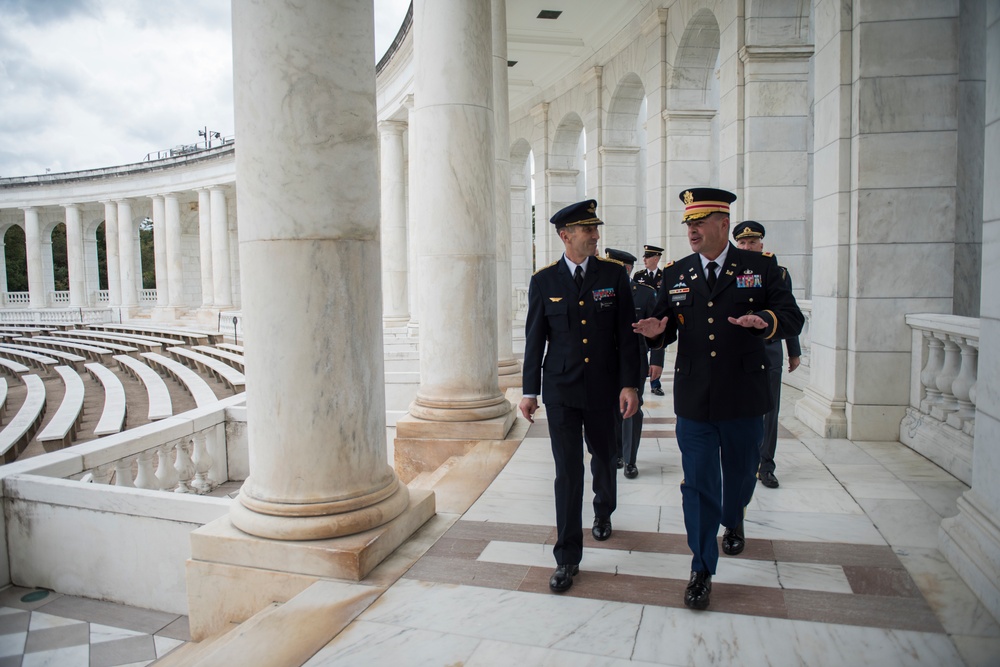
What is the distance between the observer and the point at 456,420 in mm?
15812

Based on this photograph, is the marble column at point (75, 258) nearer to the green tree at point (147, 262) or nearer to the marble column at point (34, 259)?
the marble column at point (34, 259)

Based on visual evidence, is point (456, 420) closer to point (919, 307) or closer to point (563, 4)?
point (919, 307)

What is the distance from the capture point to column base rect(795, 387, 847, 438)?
1551 cm

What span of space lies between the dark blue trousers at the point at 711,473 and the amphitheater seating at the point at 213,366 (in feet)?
97.8

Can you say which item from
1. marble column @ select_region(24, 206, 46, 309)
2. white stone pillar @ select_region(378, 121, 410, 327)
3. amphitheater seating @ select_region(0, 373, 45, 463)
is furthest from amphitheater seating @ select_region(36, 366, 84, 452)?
marble column @ select_region(24, 206, 46, 309)

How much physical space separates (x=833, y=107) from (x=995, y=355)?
9.19m

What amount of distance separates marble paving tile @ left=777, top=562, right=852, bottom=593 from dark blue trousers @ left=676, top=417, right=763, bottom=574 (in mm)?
943

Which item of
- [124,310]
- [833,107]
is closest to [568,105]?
[833,107]

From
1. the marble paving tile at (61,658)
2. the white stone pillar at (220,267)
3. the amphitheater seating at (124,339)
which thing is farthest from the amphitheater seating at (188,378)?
the white stone pillar at (220,267)

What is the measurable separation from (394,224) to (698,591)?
40.4 metres

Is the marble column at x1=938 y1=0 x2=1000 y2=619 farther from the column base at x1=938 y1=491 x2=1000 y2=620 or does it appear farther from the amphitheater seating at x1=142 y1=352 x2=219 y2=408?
the amphitheater seating at x1=142 y1=352 x2=219 y2=408

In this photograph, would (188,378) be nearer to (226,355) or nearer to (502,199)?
(226,355)

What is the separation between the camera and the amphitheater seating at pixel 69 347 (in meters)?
58.8

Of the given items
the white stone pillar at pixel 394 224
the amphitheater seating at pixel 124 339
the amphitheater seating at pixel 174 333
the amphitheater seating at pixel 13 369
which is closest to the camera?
the white stone pillar at pixel 394 224
